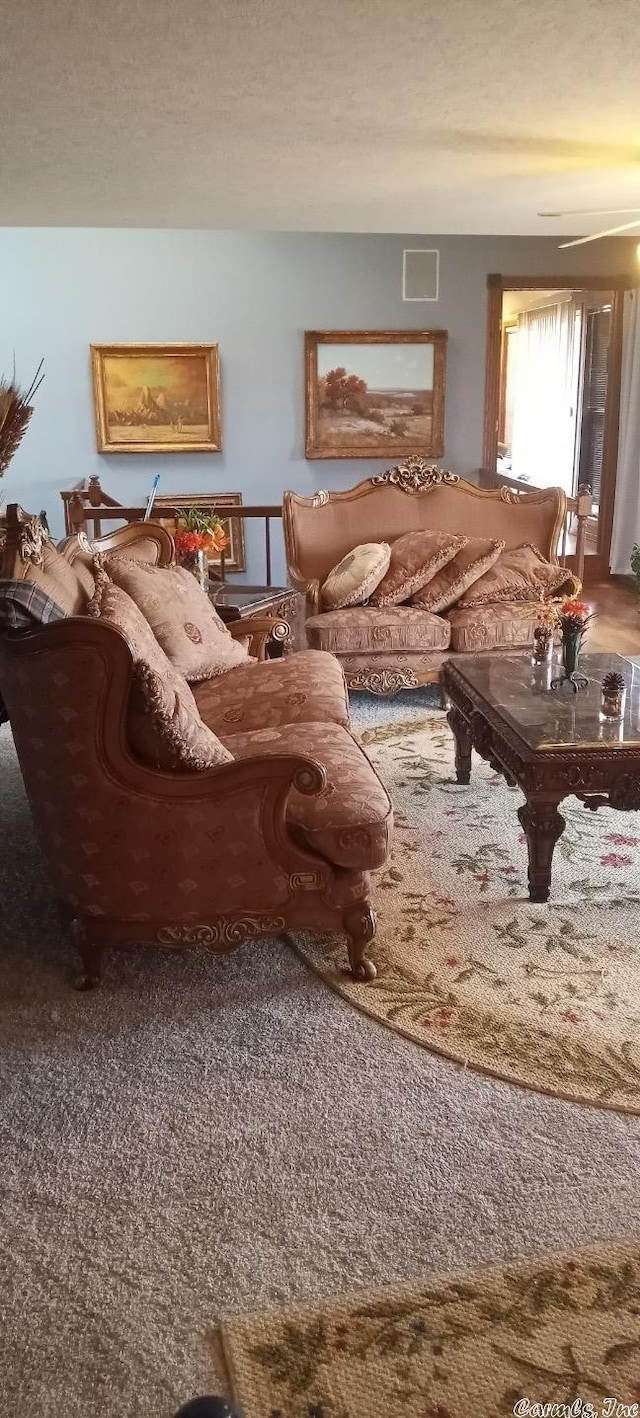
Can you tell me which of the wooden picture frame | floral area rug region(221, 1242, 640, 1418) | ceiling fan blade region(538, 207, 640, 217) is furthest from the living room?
the wooden picture frame

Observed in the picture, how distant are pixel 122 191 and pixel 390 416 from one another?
3.10m

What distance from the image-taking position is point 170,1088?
2.30 meters

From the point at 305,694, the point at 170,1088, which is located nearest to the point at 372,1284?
the point at 170,1088

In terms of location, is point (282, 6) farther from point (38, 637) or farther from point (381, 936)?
point (381, 936)

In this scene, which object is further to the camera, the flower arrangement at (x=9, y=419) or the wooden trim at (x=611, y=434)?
the wooden trim at (x=611, y=434)

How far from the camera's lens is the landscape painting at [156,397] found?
741 centimetres

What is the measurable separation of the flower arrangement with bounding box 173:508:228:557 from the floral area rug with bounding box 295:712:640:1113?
139cm

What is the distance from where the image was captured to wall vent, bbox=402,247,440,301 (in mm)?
7488

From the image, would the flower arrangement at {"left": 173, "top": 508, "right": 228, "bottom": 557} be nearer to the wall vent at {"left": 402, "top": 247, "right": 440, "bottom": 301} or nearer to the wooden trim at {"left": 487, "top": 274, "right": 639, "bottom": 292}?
the wall vent at {"left": 402, "top": 247, "right": 440, "bottom": 301}

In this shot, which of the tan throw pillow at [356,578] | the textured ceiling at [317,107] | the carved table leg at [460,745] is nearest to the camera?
the textured ceiling at [317,107]

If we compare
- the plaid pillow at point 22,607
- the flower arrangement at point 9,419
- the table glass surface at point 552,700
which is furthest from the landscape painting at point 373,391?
the plaid pillow at point 22,607

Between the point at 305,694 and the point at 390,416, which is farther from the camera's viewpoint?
the point at 390,416

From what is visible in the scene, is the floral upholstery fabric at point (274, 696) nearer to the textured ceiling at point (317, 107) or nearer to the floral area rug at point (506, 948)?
the floral area rug at point (506, 948)

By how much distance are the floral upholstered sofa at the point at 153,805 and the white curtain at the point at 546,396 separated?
7.89 meters
